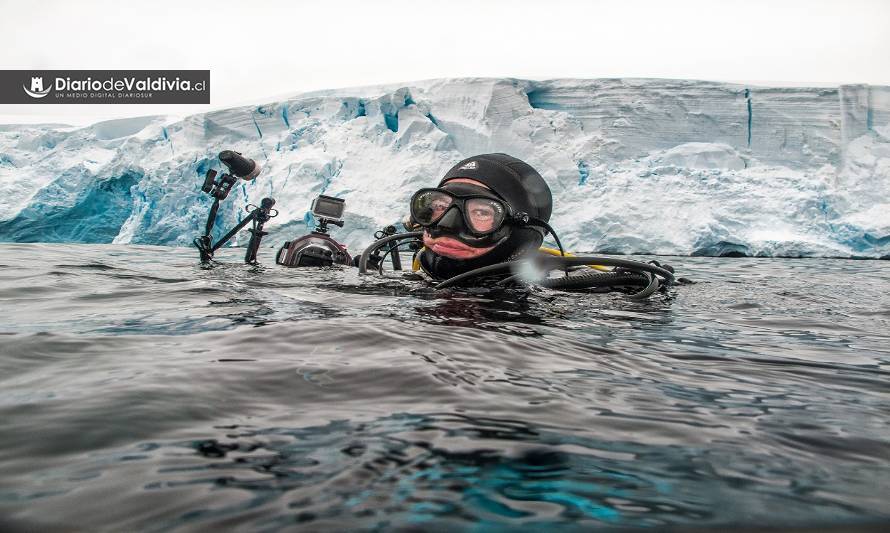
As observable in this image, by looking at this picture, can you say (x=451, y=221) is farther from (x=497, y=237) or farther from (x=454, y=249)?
(x=497, y=237)

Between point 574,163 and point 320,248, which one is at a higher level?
point 574,163

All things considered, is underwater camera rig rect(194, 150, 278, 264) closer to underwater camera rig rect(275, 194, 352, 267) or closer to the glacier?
underwater camera rig rect(275, 194, 352, 267)

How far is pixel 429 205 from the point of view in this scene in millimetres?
3441

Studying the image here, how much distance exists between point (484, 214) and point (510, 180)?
456 millimetres

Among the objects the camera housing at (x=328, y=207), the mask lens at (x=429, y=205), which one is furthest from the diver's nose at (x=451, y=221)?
the camera housing at (x=328, y=207)

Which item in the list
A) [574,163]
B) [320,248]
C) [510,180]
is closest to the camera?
[510,180]

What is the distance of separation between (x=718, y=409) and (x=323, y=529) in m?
0.90

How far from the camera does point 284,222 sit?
21.5 m

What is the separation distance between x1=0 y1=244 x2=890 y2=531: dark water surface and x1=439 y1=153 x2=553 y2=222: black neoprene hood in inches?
58.7

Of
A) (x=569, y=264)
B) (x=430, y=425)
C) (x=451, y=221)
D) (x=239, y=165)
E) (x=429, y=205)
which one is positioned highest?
(x=239, y=165)

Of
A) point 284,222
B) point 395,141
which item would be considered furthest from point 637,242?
point 284,222

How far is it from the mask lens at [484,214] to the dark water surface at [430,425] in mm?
1093

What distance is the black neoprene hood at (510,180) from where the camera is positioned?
3637 mm

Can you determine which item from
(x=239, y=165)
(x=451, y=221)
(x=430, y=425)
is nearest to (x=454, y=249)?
(x=451, y=221)
